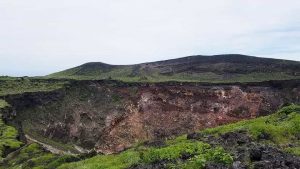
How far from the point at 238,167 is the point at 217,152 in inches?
72.3

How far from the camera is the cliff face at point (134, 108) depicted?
76.2 m

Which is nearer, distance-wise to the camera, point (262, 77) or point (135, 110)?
point (135, 110)

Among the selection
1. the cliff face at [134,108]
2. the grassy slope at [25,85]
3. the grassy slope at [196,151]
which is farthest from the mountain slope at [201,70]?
the grassy slope at [196,151]

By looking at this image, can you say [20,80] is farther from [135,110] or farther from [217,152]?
[217,152]

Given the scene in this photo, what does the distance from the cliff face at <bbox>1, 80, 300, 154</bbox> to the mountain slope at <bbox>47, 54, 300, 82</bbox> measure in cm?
523

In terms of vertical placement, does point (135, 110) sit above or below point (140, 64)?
below

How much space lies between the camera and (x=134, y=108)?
82875mm

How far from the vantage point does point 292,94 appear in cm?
8275

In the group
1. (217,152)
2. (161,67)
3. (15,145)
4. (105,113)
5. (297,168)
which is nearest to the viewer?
(297,168)

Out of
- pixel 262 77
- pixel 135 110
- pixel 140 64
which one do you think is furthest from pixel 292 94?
pixel 140 64

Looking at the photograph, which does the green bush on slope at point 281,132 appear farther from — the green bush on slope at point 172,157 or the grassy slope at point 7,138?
the grassy slope at point 7,138

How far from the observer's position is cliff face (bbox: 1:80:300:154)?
76.2 m

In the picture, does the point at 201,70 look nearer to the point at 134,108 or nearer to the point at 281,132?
the point at 134,108

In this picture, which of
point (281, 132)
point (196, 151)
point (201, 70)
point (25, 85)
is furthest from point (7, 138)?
point (201, 70)
